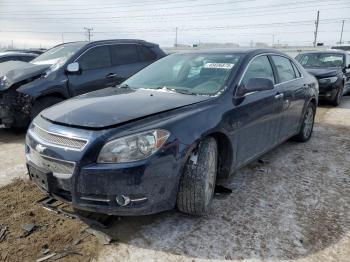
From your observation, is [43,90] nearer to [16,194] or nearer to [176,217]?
[16,194]

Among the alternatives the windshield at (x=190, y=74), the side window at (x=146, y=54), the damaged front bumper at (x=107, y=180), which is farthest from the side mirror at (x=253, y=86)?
the side window at (x=146, y=54)

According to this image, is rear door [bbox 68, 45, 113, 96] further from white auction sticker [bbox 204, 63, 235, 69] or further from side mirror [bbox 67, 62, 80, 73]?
white auction sticker [bbox 204, 63, 235, 69]

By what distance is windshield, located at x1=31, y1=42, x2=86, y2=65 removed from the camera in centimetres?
647

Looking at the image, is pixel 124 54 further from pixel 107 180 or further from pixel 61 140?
pixel 107 180

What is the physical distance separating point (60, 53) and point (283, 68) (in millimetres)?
4126

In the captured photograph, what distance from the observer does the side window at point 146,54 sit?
752cm

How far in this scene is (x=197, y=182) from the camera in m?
3.04

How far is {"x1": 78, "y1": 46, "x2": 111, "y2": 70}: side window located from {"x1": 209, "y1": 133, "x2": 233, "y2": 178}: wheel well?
383cm

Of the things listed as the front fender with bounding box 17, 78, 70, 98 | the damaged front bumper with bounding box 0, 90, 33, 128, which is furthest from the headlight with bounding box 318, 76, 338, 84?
the damaged front bumper with bounding box 0, 90, 33, 128

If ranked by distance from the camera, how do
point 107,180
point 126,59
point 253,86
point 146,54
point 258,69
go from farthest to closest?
point 146,54, point 126,59, point 258,69, point 253,86, point 107,180

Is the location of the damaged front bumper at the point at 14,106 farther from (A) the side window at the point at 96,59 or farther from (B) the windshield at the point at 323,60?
(B) the windshield at the point at 323,60

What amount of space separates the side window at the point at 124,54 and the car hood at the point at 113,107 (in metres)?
3.41

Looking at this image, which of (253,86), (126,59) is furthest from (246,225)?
(126,59)

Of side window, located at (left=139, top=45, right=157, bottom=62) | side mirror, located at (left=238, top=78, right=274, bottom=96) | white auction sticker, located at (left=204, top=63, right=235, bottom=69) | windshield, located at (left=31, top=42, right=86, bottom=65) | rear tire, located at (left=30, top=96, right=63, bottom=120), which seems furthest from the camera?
side window, located at (left=139, top=45, right=157, bottom=62)
